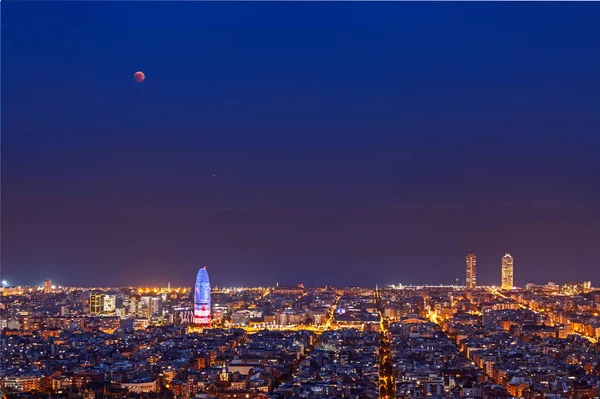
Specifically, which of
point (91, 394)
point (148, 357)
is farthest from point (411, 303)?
point (91, 394)

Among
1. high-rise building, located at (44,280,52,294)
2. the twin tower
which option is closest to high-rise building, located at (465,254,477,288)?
Answer: the twin tower

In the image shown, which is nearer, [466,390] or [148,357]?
[466,390]

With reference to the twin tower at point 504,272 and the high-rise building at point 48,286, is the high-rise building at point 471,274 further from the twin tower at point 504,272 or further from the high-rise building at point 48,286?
the high-rise building at point 48,286

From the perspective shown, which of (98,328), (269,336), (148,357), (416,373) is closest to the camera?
(416,373)

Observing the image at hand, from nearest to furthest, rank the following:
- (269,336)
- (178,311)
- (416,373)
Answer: (416,373)
(269,336)
(178,311)

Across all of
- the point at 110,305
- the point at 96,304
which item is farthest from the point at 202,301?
the point at 96,304

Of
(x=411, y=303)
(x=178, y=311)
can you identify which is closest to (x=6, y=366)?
(x=178, y=311)

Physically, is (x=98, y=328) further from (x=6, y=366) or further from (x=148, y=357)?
(x=6, y=366)

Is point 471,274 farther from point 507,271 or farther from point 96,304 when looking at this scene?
point 96,304

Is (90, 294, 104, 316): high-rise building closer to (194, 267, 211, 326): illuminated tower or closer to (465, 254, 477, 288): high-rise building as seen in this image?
(194, 267, 211, 326): illuminated tower
